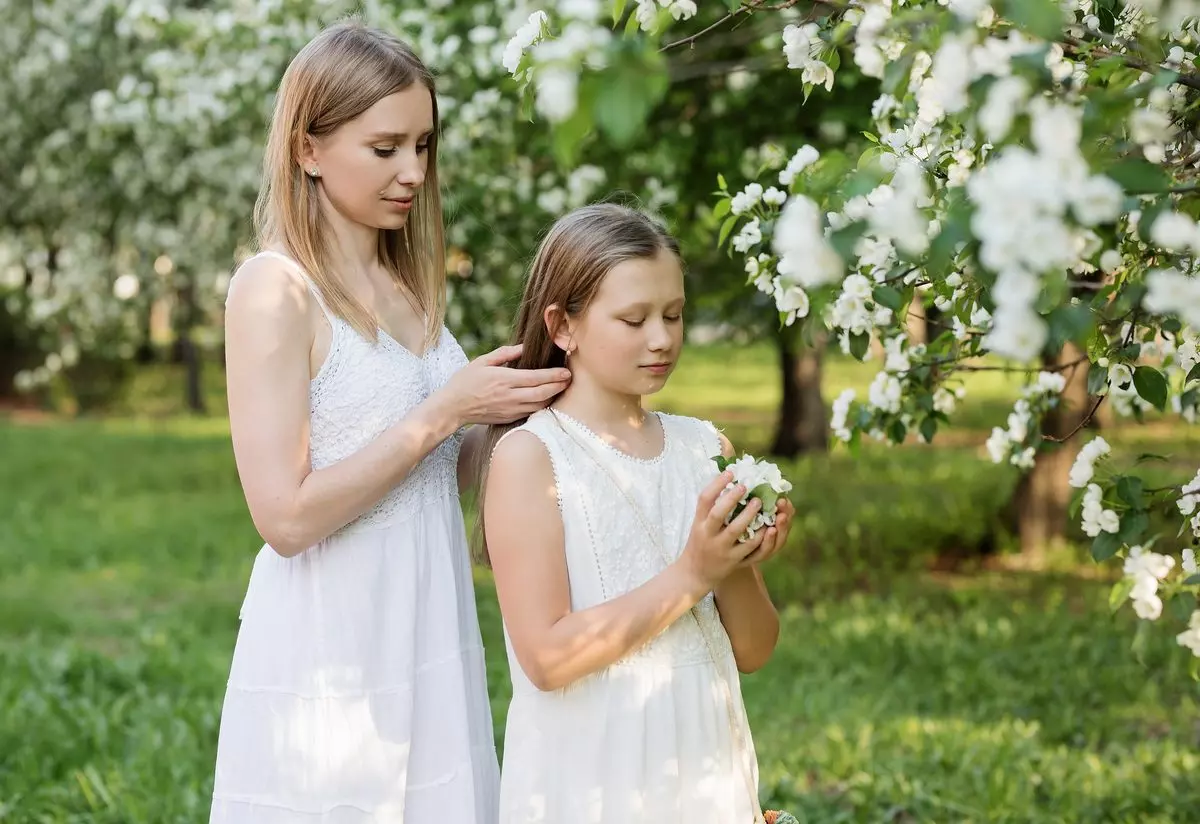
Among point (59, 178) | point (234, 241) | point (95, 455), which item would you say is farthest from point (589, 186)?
point (95, 455)

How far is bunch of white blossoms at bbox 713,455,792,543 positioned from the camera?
2033mm

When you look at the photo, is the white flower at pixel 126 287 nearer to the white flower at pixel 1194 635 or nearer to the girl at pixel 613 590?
the girl at pixel 613 590

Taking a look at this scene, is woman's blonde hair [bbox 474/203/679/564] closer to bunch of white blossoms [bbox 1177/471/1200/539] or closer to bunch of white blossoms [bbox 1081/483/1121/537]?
bunch of white blossoms [bbox 1081/483/1121/537]

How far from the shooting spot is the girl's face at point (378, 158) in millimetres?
2393

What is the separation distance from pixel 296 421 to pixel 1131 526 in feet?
4.67

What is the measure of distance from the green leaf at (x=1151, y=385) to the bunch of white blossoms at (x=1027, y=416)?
917 millimetres

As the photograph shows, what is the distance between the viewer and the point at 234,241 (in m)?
9.66

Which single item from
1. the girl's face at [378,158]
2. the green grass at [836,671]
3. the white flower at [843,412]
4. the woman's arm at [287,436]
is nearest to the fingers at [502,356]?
the woman's arm at [287,436]

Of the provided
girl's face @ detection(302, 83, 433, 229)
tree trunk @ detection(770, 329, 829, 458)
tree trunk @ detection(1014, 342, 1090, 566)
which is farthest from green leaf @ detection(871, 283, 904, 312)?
tree trunk @ detection(770, 329, 829, 458)

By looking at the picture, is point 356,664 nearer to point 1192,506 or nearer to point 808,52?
point 808,52

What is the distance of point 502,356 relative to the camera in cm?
236

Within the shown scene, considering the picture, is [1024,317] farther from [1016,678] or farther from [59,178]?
[59,178]

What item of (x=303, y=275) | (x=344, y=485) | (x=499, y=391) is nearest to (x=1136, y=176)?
(x=499, y=391)

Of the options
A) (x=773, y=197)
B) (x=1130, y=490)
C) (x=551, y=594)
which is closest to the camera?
(x=551, y=594)
